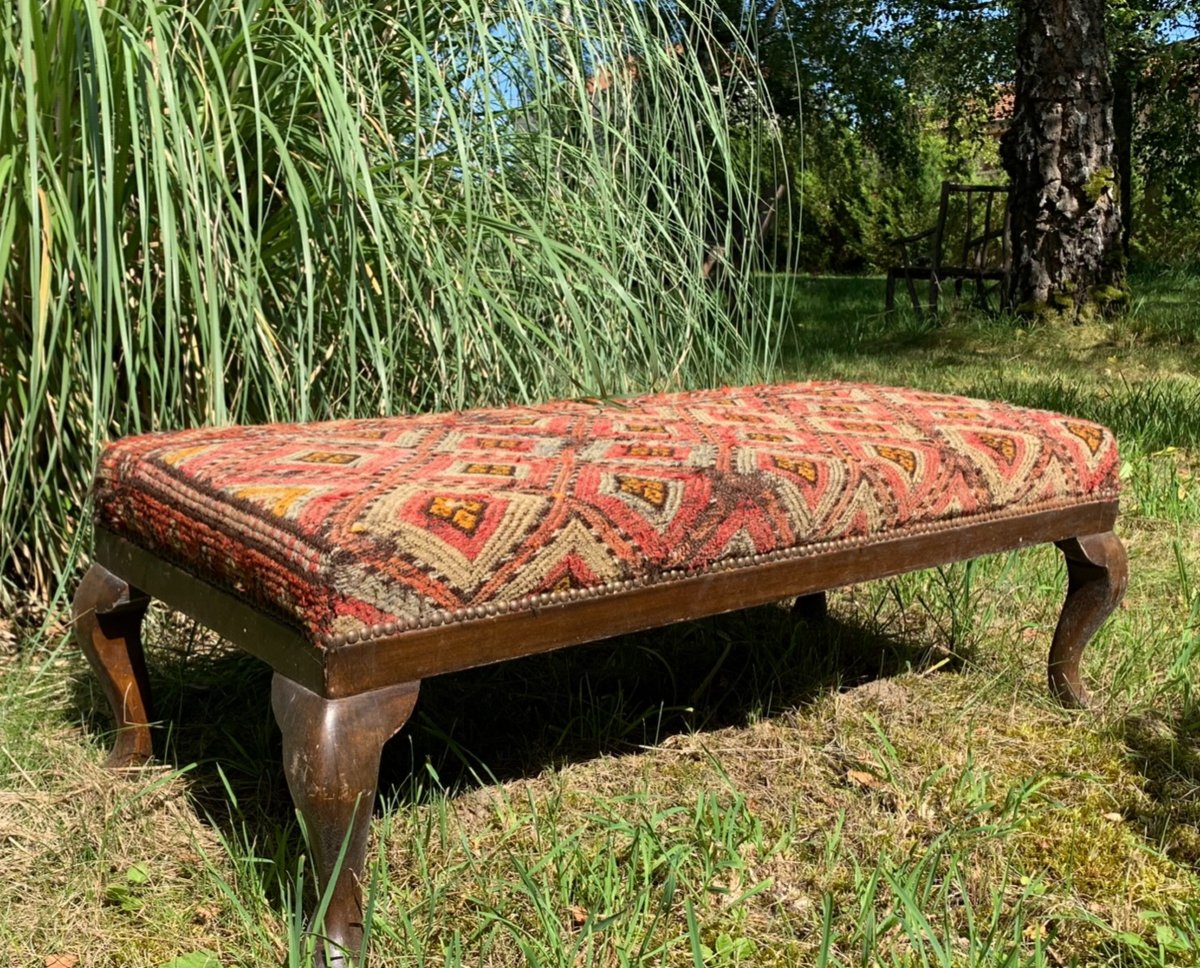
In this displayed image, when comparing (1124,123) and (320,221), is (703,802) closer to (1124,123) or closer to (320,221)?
(320,221)

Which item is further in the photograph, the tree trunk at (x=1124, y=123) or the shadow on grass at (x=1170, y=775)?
the tree trunk at (x=1124, y=123)

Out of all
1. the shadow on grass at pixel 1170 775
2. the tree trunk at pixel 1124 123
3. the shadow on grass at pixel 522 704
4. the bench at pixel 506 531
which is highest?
the tree trunk at pixel 1124 123

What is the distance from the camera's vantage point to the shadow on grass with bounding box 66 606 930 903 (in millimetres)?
1884

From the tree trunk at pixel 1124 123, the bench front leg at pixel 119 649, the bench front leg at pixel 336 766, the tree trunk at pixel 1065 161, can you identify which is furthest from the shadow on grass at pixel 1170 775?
the tree trunk at pixel 1124 123

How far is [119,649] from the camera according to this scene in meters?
1.83

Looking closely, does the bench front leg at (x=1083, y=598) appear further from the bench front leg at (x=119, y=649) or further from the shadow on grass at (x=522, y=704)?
the bench front leg at (x=119, y=649)

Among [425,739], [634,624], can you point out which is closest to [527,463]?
[634,624]

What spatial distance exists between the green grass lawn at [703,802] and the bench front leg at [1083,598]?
0.06 meters

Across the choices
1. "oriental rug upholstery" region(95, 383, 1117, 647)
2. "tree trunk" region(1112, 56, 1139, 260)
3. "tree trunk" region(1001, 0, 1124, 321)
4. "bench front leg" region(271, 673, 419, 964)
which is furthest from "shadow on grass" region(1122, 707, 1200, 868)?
"tree trunk" region(1112, 56, 1139, 260)

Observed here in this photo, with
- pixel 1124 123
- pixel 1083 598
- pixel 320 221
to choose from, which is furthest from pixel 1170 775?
pixel 1124 123

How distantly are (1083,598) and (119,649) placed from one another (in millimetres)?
1460

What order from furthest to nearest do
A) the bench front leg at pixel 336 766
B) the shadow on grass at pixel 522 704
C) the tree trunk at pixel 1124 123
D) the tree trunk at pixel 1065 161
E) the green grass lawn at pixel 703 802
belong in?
the tree trunk at pixel 1124 123, the tree trunk at pixel 1065 161, the shadow on grass at pixel 522 704, the green grass lawn at pixel 703 802, the bench front leg at pixel 336 766

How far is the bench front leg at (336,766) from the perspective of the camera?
4.30 ft

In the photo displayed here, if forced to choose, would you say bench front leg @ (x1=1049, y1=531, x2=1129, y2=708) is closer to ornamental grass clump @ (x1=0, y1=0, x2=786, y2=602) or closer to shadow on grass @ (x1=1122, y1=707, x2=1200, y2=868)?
shadow on grass @ (x1=1122, y1=707, x2=1200, y2=868)
